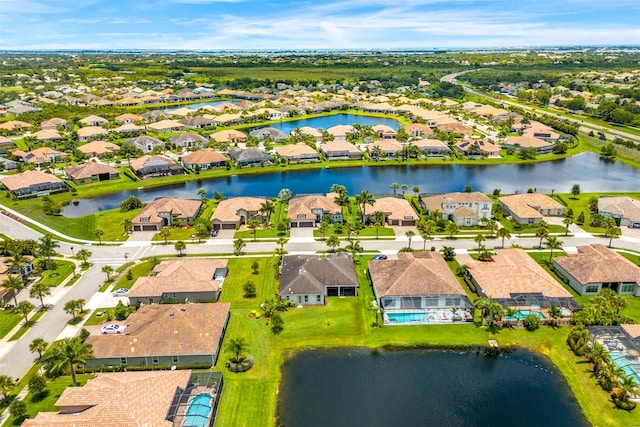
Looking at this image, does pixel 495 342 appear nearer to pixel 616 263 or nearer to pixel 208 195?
pixel 616 263

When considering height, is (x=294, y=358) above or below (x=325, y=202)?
below

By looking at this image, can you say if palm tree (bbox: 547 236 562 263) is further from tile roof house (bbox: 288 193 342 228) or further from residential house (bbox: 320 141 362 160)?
residential house (bbox: 320 141 362 160)

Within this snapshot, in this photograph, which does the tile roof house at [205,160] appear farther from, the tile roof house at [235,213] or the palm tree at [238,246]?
the palm tree at [238,246]

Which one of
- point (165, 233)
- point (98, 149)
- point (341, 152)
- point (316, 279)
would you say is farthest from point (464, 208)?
point (98, 149)

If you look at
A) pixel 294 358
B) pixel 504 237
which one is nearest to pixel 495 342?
pixel 294 358

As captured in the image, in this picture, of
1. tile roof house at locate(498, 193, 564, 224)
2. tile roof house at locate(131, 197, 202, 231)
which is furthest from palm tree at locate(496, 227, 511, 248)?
tile roof house at locate(131, 197, 202, 231)

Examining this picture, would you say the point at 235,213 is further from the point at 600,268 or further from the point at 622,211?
the point at 622,211
